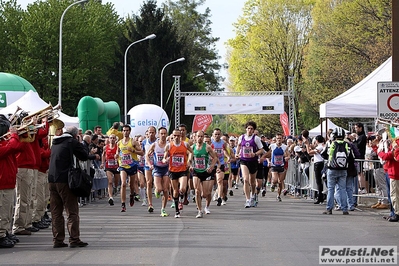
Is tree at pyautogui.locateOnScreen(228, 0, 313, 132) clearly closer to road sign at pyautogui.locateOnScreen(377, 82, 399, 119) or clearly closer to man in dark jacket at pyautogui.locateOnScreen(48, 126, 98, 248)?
road sign at pyautogui.locateOnScreen(377, 82, 399, 119)

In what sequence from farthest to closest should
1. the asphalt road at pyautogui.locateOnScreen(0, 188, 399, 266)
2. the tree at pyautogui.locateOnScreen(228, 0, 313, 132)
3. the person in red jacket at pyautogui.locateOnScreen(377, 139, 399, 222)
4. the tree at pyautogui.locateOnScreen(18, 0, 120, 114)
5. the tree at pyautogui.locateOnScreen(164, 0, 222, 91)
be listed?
the tree at pyautogui.locateOnScreen(164, 0, 222, 91)
the tree at pyautogui.locateOnScreen(18, 0, 120, 114)
the tree at pyautogui.locateOnScreen(228, 0, 313, 132)
the person in red jacket at pyautogui.locateOnScreen(377, 139, 399, 222)
the asphalt road at pyautogui.locateOnScreen(0, 188, 399, 266)

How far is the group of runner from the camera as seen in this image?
17797 millimetres

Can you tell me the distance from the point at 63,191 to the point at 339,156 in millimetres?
7594

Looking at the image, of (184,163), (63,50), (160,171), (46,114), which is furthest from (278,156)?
(63,50)

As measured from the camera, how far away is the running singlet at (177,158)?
17656 mm

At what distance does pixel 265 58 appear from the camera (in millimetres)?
65750

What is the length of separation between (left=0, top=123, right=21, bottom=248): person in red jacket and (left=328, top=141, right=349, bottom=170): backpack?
25.6 feet

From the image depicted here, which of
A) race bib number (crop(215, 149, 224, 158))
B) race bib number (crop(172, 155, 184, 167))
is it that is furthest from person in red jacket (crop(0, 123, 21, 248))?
race bib number (crop(215, 149, 224, 158))

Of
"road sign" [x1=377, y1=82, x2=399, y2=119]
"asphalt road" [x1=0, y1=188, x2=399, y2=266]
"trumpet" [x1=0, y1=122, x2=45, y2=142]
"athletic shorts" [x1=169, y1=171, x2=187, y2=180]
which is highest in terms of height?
"road sign" [x1=377, y1=82, x2=399, y2=119]

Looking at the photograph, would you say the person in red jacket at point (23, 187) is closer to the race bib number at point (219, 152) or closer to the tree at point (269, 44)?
the race bib number at point (219, 152)

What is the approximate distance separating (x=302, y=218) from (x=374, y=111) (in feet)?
20.7

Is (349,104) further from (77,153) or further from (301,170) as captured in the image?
(77,153)

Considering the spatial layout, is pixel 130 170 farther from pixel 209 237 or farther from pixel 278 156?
pixel 209 237

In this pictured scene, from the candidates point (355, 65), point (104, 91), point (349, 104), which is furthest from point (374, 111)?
point (104, 91)
